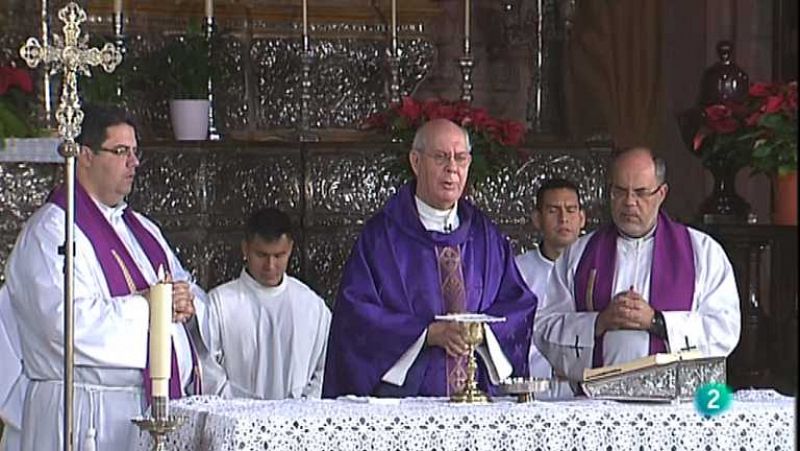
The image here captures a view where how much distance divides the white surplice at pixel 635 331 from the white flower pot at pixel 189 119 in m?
3.21

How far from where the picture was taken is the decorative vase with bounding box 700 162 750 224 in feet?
33.9

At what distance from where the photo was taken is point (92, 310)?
302 inches

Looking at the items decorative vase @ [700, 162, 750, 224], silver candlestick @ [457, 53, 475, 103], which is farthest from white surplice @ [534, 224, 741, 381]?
silver candlestick @ [457, 53, 475, 103]

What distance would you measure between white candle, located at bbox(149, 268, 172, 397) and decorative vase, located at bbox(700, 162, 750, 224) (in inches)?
189

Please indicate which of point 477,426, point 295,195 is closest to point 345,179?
A: point 295,195

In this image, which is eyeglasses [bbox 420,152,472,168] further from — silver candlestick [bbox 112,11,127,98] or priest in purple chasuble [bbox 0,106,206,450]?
silver candlestick [bbox 112,11,127,98]

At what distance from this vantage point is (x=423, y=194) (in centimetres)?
808

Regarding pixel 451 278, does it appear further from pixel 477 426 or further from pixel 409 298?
pixel 477 426

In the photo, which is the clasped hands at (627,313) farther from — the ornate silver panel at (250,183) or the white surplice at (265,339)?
the ornate silver panel at (250,183)

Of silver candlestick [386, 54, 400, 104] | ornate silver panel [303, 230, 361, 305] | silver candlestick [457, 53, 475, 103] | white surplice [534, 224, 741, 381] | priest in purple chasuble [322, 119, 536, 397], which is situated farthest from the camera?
silver candlestick [386, 54, 400, 104]

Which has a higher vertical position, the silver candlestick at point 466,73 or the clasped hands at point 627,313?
the silver candlestick at point 466,73

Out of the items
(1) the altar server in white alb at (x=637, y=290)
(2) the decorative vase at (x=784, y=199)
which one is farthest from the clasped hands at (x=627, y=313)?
(2) the decorative vase at (x=784, y=199)

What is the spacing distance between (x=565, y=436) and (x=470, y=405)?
0.32 m

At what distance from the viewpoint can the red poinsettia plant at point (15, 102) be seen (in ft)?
28.6
